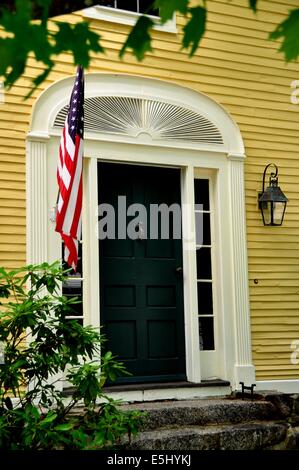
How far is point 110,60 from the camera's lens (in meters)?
7.05

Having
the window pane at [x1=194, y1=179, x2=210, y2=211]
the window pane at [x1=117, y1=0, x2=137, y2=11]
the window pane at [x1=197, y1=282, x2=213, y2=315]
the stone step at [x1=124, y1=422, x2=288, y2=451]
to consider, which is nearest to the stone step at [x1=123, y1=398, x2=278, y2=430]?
the stone step at [x1=124, y1=422, x2=288, y2=451]

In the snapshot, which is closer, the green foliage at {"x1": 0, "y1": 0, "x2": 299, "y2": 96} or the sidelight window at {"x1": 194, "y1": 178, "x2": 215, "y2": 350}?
the green foliage at {"x1": 0, "y1": 0, "x2": 299, "y2": 96}

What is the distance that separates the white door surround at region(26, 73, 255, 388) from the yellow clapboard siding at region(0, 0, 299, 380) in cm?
15

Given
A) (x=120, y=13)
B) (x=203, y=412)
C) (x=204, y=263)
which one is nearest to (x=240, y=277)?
(x=204, y=263)

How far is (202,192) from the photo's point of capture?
297 inches

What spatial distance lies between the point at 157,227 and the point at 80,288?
1.08 metres

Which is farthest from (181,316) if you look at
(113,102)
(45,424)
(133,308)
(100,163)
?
(45,424)

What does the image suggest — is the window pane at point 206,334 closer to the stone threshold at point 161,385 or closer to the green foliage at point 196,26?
the stone threshold at point 161,385

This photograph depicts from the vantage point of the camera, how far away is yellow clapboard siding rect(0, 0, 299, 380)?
735cm

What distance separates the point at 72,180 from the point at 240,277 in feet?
8.29

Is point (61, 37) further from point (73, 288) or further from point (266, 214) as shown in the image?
point (266, 214)

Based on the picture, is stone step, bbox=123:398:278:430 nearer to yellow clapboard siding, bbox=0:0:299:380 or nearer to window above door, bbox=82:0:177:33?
yellow clapboard siding, bbox=0:0:299:380

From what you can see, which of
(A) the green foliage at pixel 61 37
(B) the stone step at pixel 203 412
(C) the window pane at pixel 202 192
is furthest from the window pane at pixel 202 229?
(A) the green foliage at pixel 61 37

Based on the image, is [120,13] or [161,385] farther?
[120,13]
